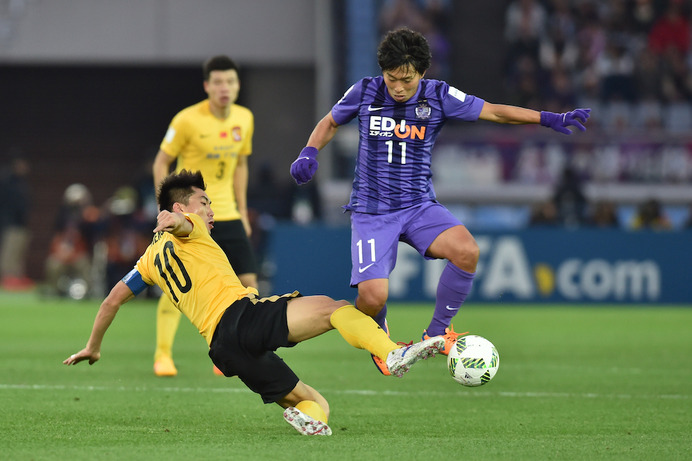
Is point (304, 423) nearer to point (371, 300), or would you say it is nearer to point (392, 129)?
point (371, 300)

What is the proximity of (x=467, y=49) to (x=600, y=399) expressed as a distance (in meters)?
15.5

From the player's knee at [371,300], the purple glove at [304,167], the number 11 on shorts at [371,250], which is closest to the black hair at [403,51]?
the purple glove at [304,167]

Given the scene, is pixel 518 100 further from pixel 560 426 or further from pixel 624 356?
pixel 560 426

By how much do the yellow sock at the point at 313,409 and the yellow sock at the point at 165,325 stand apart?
Answer: 9.20 feet

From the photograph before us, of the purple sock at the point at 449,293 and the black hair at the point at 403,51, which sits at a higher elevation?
the black hair at the point at 403,51

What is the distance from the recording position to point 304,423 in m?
5.88

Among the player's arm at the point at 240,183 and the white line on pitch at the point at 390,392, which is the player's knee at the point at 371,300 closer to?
the white line on pitch at the point at 390,392

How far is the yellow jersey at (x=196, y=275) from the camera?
586 centimetres

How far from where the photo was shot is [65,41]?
22969mm

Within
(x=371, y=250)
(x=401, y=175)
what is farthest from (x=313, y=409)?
(x=401, y=175)

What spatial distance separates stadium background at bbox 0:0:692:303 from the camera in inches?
806

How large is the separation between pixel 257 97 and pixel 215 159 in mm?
15171

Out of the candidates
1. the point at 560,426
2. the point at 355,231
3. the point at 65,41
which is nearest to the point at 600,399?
the point at 560,426

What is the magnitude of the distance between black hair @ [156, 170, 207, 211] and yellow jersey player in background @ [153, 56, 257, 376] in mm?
2489
